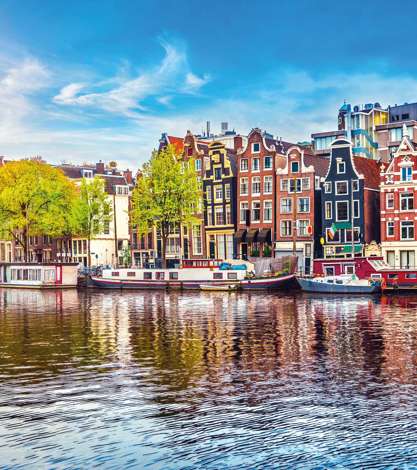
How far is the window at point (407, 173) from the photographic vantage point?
83.6m

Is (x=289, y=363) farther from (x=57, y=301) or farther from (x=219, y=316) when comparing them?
(x=57, y=301)

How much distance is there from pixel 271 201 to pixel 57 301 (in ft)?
113

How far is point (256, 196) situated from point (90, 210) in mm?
22698

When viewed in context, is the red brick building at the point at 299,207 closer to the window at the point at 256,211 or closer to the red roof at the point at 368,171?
the window at the point at 256,211

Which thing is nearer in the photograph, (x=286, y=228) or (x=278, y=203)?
(x=286, y=228)

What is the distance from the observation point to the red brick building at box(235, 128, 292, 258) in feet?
312

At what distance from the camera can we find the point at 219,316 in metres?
53.2

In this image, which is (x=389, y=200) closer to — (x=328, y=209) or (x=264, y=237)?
(x=328, y=209)

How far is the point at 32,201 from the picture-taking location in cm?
9800

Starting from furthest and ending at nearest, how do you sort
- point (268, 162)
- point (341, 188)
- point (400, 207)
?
point (268, 162)
point (341, 188)
point (400, 207)

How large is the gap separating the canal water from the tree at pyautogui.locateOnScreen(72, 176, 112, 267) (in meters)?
51.6

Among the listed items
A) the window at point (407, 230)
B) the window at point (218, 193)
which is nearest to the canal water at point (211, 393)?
the window at point (407, 230)

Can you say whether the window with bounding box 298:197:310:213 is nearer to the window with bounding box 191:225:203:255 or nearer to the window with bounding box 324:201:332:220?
the window with bounding box 324:201:332:220

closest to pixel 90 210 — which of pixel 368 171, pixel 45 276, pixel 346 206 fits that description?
pixel 45 276
